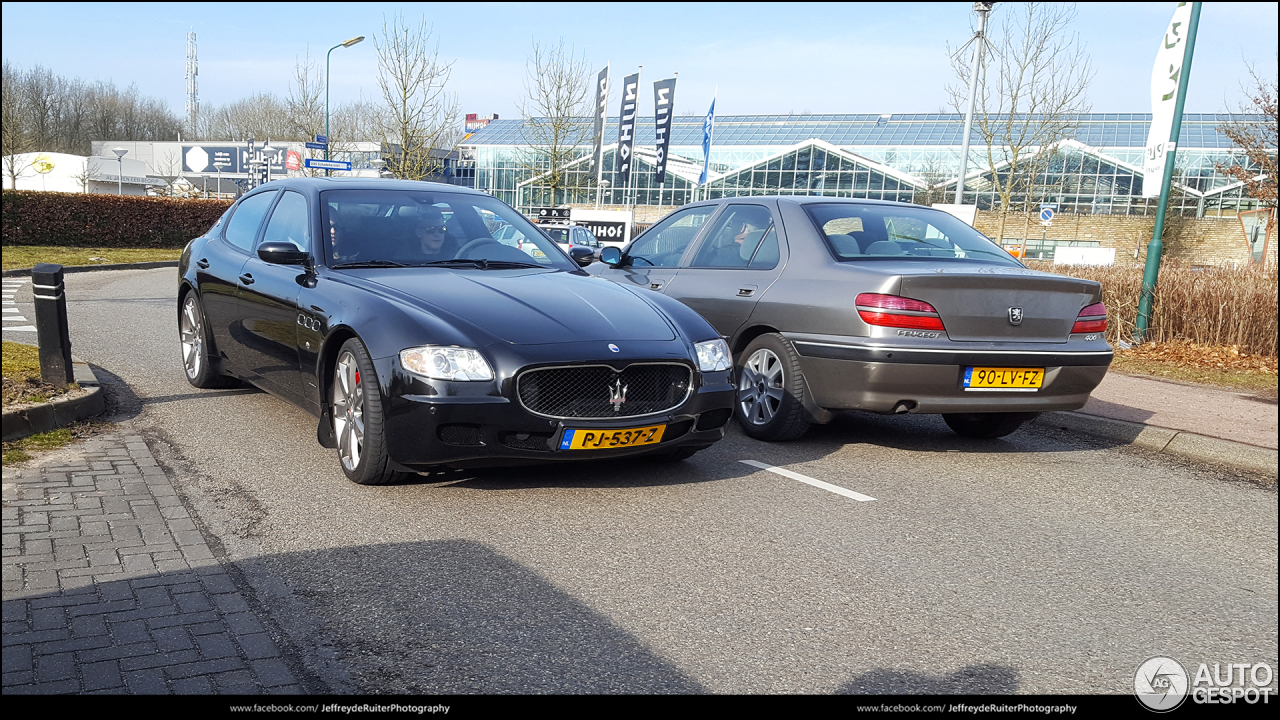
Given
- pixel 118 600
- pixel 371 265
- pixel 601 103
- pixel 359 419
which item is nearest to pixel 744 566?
pixel 359 419

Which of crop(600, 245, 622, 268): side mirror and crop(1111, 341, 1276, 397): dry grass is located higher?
crop(600, 245, 622, 268): side mirror

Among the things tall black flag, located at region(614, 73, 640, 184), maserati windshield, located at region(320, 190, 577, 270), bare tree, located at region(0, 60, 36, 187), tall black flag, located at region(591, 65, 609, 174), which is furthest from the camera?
bare tree, located at region(0, 60, 36, 187)

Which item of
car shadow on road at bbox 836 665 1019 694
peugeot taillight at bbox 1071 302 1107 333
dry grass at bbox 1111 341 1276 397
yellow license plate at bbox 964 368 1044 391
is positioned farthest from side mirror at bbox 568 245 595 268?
dry grass at bbox 1111 341 1276 397

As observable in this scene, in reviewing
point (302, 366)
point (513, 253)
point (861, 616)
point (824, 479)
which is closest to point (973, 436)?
point (824, 479)

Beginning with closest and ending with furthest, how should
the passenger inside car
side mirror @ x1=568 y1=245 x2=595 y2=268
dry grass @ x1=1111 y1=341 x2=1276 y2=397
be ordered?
side mirror @ x1=568 y1=245 x2=595 y2=268 → the passenger inside car → dry grass @ x1=1111 y1=341 x2=1276 y2=397

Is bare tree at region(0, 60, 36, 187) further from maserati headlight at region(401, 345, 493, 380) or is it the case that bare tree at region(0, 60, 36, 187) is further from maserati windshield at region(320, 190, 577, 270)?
maserati headlight at region(401, 345, 493, 380)

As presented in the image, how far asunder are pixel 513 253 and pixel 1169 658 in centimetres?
432

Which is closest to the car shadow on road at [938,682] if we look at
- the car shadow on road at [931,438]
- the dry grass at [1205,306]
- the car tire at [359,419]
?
the car tire at [359,419]

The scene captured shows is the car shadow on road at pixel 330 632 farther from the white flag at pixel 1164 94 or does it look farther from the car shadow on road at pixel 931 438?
the white flag at pixel 1164 94

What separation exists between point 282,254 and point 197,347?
2.33 metres

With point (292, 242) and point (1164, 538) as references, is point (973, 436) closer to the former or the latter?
point (1164, 538)

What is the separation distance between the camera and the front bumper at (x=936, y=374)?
5656 mm

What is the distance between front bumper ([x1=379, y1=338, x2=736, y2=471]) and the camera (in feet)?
15.1

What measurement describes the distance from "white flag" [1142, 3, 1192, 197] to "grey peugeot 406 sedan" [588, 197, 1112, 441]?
209 inches
